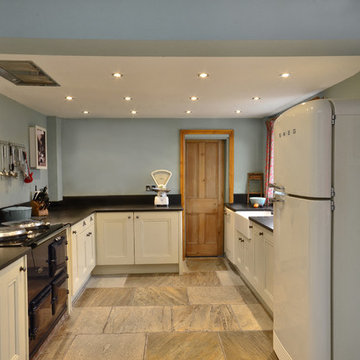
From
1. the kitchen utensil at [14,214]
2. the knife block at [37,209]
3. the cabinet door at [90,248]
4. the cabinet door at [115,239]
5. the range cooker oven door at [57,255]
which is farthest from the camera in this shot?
the cabinet door at [115,239]

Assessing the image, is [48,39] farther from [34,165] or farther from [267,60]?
[34,165]

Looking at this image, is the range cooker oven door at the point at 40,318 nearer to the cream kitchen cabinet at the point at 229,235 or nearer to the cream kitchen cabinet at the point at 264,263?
the cream kitchen cabinet at the point at 264,263

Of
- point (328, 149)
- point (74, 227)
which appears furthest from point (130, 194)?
point (328, 149)

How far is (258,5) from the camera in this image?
65.7 inches

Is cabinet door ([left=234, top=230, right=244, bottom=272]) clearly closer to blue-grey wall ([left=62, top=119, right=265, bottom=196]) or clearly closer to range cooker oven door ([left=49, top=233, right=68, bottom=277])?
blue-grey wall ([left=62, top=119, right=265, bottom=196])

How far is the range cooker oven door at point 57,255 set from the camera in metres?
2.50

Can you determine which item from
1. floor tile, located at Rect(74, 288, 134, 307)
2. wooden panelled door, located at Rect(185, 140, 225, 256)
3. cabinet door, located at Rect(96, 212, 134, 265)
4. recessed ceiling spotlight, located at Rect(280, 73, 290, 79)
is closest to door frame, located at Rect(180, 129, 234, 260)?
wooden panelled door, located at Rect(185, 140, 225, 256)

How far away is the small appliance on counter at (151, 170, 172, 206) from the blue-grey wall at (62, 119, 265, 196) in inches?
8.2

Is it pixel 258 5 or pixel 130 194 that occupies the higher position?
pixel 258 5

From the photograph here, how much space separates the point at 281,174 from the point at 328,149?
449 mm

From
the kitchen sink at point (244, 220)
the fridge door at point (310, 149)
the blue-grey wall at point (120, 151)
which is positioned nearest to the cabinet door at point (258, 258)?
the kitchen sink at point (244, 220)

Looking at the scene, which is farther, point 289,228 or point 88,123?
point 88,123

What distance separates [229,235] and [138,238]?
1350 mm

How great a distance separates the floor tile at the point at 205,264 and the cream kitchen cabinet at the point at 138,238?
449mm
